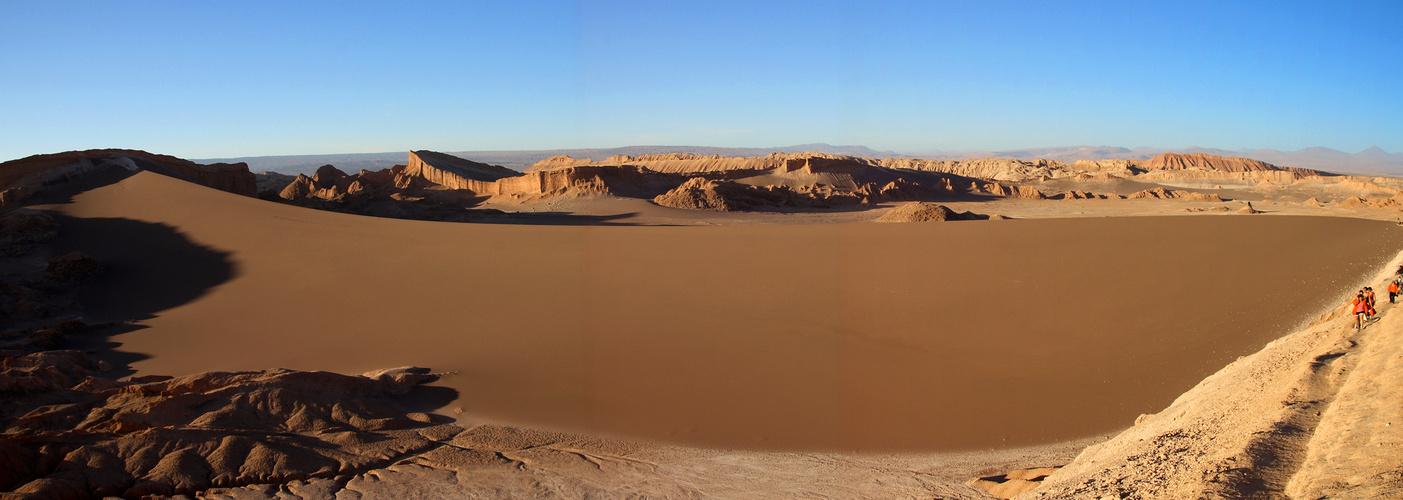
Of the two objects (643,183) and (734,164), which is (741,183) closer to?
(643,183)

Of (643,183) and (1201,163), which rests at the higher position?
(1201,163)

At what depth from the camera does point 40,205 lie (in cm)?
1485

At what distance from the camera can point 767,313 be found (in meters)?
9.59

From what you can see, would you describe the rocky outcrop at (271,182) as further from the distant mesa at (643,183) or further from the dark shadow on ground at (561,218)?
the dark shadow on ground at (561,218)

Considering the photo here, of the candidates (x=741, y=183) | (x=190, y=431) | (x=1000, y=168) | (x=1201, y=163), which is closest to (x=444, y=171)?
(x=741, y=183)

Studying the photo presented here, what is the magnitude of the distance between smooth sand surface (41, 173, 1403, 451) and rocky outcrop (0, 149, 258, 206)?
2.70 m

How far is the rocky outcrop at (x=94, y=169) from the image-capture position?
1620 cm

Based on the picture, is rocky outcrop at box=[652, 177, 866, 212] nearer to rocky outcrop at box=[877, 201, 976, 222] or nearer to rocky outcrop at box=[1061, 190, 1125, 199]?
rocky outcrop at box=[877, 201, 976, 222]

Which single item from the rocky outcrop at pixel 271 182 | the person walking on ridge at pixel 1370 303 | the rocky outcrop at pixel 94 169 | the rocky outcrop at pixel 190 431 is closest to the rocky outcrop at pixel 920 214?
the person walking on ridge at pixel 1370 303

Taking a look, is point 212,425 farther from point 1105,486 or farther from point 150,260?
point 150,260

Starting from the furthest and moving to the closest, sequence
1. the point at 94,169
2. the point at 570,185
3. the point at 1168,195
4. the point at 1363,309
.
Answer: the point at 1168,195 → the point at 570,185 → the point at 94,169 → the point at 1363,309

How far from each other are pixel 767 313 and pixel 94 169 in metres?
18.1

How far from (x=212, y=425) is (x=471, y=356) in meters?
3.15

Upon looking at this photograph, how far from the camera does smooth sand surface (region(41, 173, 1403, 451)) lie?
6.93 m
